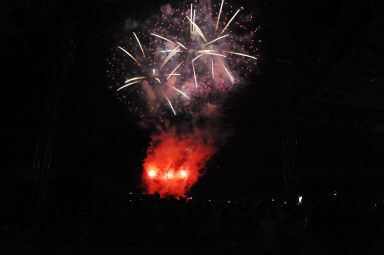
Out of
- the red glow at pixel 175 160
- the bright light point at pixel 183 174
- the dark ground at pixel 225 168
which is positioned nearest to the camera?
the dark ground at pixel 225 168

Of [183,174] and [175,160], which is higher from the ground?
[175,160]

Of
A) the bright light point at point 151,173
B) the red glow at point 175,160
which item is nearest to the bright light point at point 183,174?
the red glow at point 175,160

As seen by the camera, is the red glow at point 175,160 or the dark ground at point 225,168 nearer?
the dark ground at point 225,168

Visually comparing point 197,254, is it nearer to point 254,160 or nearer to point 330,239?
point 330,239

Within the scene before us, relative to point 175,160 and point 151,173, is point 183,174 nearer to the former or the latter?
point 175,160

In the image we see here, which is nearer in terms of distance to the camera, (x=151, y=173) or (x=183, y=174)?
(x=151, y=173)

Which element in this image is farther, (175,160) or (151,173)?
(175,160)

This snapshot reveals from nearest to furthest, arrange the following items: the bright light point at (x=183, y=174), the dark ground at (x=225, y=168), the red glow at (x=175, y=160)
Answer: the dark ground at (x=225, y=168)
the red glow at (x=175, y=160)
the bright light point at (x=183, y=174)

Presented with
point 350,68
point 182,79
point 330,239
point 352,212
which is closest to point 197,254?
point 330,239

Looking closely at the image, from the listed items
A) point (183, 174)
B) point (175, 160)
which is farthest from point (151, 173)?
point (183, 174)

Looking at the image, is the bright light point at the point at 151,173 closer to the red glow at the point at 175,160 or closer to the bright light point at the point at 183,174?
the red glow at the point at 175,160

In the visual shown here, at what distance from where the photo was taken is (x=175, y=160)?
16.5m

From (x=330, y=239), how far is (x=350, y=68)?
14.4 ft

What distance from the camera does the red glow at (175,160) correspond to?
1617 centimetres
